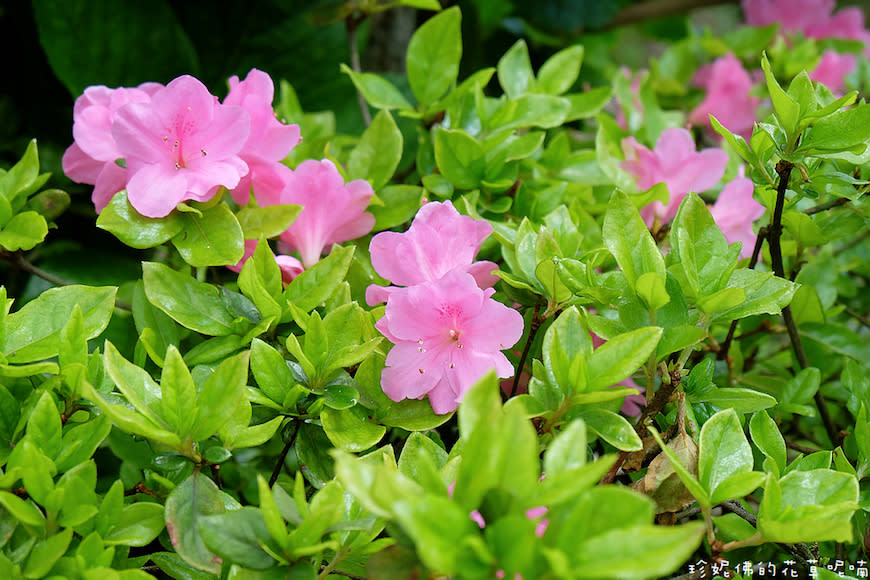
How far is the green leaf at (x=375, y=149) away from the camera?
81cm

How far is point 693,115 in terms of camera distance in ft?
4.27

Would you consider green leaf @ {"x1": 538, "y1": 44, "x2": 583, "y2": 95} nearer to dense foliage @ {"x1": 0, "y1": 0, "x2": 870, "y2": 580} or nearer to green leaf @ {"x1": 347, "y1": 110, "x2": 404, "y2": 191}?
dense foliage @ {"x1": 0, "y1": 0, "x2": 870, "y2": 580}

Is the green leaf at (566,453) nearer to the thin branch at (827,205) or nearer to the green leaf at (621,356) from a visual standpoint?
the green leaf at (621,356)

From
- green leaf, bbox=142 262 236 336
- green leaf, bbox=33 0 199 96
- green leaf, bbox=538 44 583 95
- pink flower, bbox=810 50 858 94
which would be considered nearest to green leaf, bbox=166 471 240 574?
green leaf, bbox=142 262 236 336

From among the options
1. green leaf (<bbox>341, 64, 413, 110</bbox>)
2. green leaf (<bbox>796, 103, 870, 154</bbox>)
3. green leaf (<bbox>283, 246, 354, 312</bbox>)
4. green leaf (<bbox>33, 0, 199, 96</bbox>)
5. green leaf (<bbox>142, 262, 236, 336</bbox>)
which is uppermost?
green leaf (<bbox>796, 103, 870, 154</bbox>)

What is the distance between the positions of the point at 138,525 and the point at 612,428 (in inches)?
13.1

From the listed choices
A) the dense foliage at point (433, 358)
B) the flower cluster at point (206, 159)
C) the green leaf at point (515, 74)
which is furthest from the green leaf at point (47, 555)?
the green leaf at point (515, 74)

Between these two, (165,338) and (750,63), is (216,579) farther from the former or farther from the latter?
(750,63)

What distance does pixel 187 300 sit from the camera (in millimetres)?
634

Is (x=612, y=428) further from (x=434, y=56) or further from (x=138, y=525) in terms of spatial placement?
(x=434, y=56)

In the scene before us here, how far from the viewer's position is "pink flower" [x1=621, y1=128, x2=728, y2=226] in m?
0.82

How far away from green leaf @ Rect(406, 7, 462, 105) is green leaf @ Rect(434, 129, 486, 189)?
138 mm

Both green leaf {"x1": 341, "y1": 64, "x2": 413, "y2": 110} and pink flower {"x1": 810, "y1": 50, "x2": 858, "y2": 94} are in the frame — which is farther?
pink flower {"x1": 810, "y1": 50, "x2": 858, "y2": 94}

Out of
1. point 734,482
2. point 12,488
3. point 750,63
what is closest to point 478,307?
point 734,482
